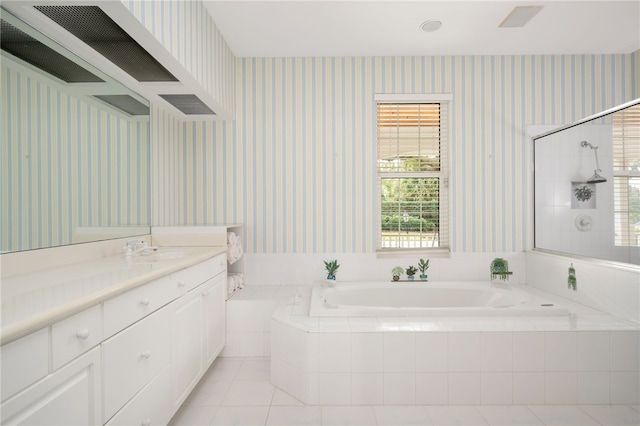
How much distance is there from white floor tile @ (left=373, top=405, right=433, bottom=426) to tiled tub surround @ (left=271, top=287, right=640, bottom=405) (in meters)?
0.04

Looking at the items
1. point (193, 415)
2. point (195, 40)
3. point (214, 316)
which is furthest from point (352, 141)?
point (193, 415)

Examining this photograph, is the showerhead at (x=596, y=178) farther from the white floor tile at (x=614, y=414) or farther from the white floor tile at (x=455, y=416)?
the white floor tile at (x=455, y=416)

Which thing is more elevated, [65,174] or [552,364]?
[65,174]

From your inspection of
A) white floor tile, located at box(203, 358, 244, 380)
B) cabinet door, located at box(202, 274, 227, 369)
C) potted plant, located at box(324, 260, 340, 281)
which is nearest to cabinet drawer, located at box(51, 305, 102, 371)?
cabinet door, located at box(202, 274, 227, 369)

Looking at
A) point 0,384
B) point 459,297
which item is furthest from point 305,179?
point 0,384

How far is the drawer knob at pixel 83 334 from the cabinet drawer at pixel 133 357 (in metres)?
0.12

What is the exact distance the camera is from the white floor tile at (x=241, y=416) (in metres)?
1.80

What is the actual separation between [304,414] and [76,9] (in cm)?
223

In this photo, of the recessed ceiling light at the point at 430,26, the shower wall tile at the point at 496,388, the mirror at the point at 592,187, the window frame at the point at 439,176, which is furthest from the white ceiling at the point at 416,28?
the shower wall tile at the point at 496,388

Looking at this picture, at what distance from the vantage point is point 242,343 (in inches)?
103

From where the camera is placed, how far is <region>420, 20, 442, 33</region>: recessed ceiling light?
2564 millimetres

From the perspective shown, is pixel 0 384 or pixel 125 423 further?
pixel 125 423

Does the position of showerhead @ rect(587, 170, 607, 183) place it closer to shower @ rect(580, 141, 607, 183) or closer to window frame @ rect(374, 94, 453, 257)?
shower @ rect(580, 141, 607, 183)

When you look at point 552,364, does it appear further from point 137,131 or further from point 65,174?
point 137,131
